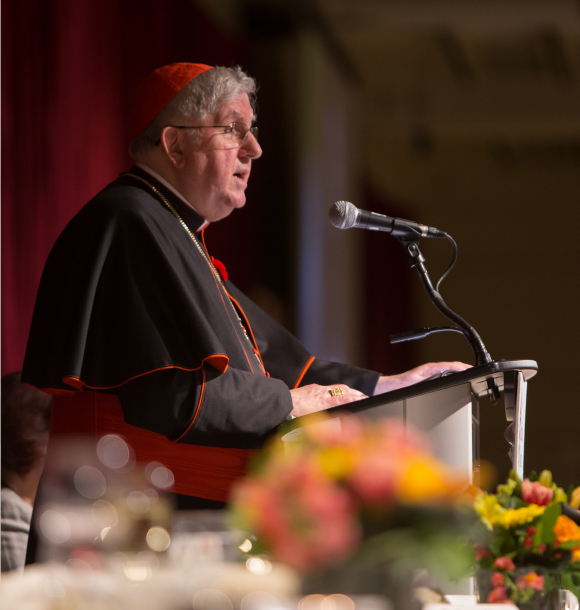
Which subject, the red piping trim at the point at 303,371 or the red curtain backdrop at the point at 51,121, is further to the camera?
the red curtain backdrop at the point at 51,121

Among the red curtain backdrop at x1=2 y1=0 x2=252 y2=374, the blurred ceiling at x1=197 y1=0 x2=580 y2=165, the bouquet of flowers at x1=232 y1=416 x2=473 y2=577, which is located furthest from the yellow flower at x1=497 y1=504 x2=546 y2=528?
the blurred ceiling at x1=197 y1=0 x2=580 y2=165

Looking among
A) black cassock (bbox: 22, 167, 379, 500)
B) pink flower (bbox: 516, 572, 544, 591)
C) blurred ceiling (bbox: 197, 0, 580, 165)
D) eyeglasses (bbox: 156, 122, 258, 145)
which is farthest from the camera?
blurred ceiling (bbox: 197, 0, 580, 165)

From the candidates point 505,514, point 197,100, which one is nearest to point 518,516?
point 505,514

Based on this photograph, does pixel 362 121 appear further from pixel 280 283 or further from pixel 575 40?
pixel 280 283

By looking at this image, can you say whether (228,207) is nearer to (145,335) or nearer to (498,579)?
(145,335)

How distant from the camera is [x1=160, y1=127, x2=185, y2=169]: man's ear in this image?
7.64ft

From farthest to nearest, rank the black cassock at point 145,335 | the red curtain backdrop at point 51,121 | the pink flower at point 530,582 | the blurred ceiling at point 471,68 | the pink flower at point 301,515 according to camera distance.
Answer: the blurred ceiling at point 471,68
the red curtain backdrop at point 51,121
the black cassock at point 145,335
the pink flower at point 530,582
the pink flower at point 301,515

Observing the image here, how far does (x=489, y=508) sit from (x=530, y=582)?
4.4 inches

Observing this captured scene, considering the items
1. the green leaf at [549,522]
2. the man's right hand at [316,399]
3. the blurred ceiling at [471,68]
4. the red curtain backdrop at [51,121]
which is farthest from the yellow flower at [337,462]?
the blurred ceiling at [471,68]

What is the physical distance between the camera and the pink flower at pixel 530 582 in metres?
1.12

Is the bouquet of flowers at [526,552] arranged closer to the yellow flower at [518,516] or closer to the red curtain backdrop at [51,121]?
the yellow flower at [518,516]

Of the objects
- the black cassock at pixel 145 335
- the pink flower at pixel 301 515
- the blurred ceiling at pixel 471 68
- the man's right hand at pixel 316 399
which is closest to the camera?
the pink flower at pixel 301 515

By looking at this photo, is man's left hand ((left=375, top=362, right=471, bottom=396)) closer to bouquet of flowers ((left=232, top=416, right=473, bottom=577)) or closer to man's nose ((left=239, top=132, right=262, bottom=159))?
man's nose ((left=239, top=132, right=262, bottom=159))

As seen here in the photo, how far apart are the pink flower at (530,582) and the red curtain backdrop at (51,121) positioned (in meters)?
2.02
